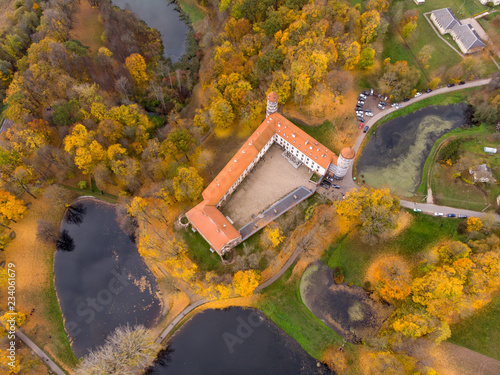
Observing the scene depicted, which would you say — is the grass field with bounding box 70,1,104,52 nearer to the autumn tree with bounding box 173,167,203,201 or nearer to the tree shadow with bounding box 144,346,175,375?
the autumn tree with bounding box 173,167,203,201

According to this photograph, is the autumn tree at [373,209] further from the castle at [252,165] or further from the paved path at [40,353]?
the paved path at [40,353]

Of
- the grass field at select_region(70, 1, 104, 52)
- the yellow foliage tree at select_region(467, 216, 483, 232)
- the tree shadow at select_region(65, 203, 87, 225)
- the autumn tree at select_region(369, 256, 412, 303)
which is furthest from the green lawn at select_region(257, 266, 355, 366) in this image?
the grass field at select_region(70, 1, 104, 52)

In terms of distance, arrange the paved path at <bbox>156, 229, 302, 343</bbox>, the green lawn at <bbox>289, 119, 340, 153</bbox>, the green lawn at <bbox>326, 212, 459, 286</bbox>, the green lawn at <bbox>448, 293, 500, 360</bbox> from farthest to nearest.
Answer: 1. the green lawn at <bbox>289, 119, 340, 153</bbox>
2. the green lawn at <bbox>326, 212, 459, 286</bbox>
3. the paved path at <bbox>156, 229, 302, 343</bbox>
4. the green lawn at <bbox>448, 293, 500, 360</bbox>

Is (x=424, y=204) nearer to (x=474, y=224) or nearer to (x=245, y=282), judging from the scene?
(x=474, y=224)

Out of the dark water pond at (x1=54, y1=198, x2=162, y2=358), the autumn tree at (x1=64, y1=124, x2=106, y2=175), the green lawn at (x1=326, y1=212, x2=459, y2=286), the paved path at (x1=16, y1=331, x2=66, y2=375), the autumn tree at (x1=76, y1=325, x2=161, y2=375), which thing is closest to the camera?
the autumn tree at (x1=76, y1=325, x2=161, y2=375)

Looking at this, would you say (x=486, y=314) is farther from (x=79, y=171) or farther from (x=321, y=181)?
(x=79, y=171)

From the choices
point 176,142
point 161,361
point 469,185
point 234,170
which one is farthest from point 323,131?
point 161,361
